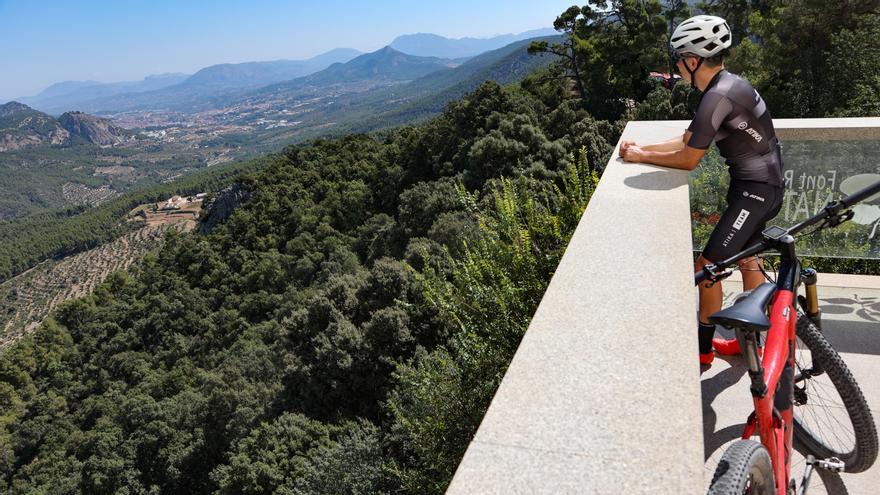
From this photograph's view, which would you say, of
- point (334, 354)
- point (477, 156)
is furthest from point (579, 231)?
point (477, 156)

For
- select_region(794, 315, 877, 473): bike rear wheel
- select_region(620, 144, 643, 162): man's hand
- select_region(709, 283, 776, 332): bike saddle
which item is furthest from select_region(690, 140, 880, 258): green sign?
select_region(709, 283, 776, 332): bike saddle

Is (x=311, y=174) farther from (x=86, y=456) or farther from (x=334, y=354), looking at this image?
(x=334, y=354)

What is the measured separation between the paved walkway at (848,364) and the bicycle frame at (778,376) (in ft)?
0.93

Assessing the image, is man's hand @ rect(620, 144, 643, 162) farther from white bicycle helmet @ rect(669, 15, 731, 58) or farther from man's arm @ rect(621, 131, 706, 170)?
white bicycle helmet @ rect(669, 15, 731, 58)

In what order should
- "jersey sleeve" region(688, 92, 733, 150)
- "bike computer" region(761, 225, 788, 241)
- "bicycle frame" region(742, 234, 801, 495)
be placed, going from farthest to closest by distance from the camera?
"jersey sleeve" region(688, 92, 733, 150)
"bike computer" region(761, 225, 788, 241)
"bicycle frame" region(742, 234, 801, 495)

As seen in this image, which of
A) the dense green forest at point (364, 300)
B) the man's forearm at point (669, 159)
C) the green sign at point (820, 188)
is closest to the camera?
the man's forearm at point (669, 159)

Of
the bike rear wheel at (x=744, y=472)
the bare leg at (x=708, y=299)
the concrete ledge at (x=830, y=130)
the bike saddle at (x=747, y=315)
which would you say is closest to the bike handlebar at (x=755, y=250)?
the bike saddle at (x=747, y=315)

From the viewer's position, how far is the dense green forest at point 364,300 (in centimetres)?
474

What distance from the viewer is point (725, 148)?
299cm

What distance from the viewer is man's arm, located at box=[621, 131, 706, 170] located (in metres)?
3.09

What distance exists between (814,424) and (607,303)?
172cm

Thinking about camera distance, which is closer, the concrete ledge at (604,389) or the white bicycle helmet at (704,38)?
the concrete ledge at (604,389)

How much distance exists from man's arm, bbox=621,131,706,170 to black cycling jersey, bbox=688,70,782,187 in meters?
0.13

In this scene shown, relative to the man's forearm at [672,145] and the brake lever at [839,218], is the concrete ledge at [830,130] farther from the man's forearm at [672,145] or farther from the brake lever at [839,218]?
the brake lever at [839,218]
